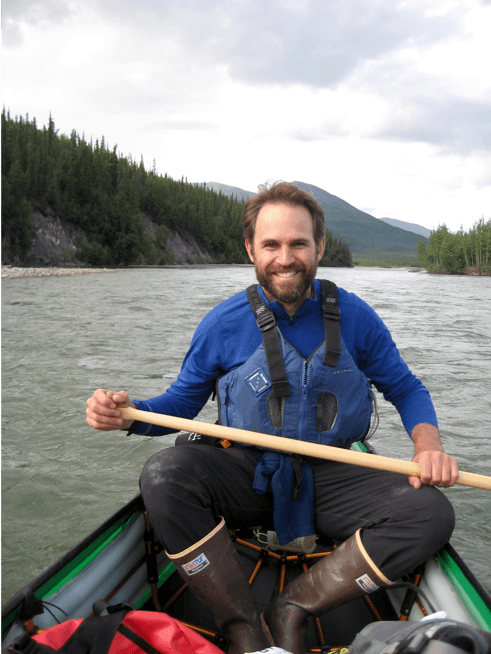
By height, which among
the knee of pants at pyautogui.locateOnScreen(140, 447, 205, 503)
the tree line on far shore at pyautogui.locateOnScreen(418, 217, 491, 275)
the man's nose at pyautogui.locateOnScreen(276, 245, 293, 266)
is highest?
the tree line on far shore at pyautogui.locateOnScreen(418, 217, 491, 275)

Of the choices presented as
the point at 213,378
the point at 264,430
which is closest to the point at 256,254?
the point at 213,378

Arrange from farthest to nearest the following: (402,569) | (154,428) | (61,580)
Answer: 1. (154,428)
2. (402,569)
3. (61,580)

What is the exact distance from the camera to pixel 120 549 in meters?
1.85

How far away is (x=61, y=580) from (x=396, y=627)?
3.27 feet

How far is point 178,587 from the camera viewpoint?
2.17 metres

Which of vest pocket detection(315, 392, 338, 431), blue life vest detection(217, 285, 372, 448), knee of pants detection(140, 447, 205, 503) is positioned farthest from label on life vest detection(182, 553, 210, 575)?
vest pocket detection(315, 392, 338, 431)

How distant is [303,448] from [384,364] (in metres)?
0.59

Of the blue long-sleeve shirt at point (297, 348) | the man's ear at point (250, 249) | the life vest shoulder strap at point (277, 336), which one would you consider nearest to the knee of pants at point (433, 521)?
the blue long-sleeve shirt at point (297, 348)

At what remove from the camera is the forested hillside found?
41812mm

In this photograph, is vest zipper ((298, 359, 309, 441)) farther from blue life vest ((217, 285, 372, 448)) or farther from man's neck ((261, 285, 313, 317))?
man's neck ((261, 285, 313, 317))

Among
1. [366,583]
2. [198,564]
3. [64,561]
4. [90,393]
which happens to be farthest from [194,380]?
[90,393]

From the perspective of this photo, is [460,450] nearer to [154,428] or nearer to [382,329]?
[382,329]

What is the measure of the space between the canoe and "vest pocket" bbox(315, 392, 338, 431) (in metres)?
0.58

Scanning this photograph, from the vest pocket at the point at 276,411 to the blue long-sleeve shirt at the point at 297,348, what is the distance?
0.20 metres
